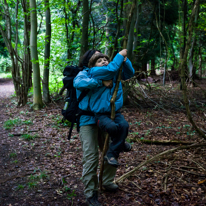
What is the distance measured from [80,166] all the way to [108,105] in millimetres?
2347

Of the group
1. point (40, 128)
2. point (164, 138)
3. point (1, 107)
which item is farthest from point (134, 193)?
point (1, 107)

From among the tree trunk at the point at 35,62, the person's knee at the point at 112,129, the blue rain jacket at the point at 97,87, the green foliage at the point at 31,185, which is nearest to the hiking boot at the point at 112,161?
the person's knee at the point at 112,129

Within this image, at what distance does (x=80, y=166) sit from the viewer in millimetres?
4676

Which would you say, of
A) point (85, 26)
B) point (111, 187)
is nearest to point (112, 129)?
point (111, 187)

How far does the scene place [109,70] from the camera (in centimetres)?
277

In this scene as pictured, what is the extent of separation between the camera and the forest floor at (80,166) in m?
3.46

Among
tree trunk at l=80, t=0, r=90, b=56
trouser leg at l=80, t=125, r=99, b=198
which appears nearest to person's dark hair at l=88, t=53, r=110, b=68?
trouser leg at l=80, t=125, r=99, b=198

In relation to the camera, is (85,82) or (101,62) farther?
(101,62)

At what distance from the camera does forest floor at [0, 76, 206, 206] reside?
346 centimetres

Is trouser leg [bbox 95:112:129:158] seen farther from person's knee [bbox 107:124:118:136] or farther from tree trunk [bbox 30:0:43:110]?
tree trunk [bbox 30:0:43:110]

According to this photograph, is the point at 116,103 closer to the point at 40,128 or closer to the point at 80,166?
the point at 80,166

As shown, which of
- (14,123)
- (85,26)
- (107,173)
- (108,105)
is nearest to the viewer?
(108,105)

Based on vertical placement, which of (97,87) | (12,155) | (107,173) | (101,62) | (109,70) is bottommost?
(12,155)

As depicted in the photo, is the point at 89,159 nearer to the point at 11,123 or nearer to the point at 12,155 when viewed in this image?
the point at 12,155
